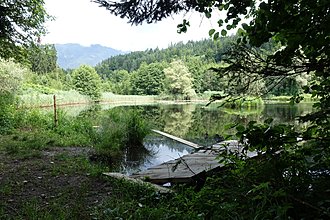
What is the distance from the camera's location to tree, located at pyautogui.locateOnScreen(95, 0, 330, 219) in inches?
56.9

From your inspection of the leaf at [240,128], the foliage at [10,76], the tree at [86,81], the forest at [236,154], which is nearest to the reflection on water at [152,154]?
the forest at [236,154]

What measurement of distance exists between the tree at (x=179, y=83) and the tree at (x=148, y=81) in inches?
229

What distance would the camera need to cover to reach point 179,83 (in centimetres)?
4238

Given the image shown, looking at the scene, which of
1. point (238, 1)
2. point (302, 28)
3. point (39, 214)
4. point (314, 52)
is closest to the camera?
point (302, 28)

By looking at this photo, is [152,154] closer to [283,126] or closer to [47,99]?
[283,126]

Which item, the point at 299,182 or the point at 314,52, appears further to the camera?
the point at 299,182

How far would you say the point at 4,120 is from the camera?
8.61 metres

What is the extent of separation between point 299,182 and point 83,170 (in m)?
3.52

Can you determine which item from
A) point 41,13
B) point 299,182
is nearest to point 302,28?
point 299,182

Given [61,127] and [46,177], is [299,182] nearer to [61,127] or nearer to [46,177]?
[46,177]

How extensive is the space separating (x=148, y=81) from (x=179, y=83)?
11400 millimetres

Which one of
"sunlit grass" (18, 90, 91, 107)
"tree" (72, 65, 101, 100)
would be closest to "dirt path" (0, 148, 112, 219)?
"sunlit grass" (18, 90, 91, 107)

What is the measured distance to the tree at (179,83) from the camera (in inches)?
1658

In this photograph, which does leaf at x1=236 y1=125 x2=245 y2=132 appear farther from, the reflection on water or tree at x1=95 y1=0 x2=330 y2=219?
the reflection on water
